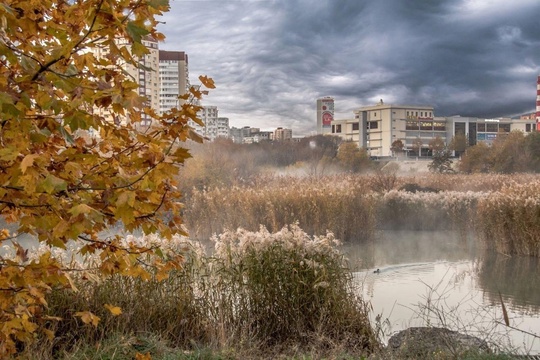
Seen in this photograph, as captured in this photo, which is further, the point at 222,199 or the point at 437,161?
the point at 437,161

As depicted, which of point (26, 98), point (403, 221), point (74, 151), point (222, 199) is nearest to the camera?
point (26, 98)

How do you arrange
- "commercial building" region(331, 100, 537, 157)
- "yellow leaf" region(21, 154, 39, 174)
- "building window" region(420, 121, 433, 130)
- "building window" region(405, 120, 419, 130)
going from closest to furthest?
"yellow leaf" region(21, 154, 39, 174)
"commercial building" region(331, 100, 537, 157)
"building window" region(405, 120, 419, 130)
"building window" region(420, 121, 433, 130)

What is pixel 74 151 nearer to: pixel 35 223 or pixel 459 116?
pixel 35 223

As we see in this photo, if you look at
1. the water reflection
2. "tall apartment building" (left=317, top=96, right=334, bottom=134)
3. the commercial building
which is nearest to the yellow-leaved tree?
the water reflection

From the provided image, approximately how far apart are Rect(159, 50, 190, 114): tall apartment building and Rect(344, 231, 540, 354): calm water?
18.8 feet

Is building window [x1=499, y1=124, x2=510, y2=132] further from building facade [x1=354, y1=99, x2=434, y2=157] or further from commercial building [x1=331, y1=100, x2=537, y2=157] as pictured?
building facade [x1=354, y1=99, x2=434, y2=157]

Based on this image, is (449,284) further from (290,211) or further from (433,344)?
(290,211)

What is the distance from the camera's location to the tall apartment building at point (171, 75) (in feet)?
44.1

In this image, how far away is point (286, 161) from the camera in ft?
63.3

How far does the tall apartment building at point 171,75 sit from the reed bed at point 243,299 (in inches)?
365

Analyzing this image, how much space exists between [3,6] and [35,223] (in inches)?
24.0

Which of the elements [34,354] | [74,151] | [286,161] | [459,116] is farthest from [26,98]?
[459,116]

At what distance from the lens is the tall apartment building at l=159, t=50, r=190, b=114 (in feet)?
44.1

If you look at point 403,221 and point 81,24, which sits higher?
point 81,24
